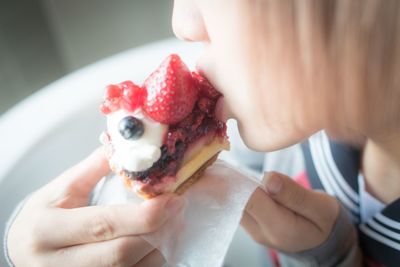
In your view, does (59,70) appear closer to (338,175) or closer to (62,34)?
(62,34)

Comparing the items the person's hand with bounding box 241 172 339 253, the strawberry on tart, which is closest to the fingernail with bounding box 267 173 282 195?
the person's hand with bounding box 241 172 339 253

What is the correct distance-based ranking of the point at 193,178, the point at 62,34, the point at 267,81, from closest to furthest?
the point at 267,81, the point at 193,178, the point at 62,34

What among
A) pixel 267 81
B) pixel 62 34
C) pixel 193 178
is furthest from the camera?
pixel 62 34

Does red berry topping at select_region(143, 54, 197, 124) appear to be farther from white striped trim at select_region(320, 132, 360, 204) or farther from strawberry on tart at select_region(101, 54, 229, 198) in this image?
white striped trim at select_region(320, 132, 360, 204)

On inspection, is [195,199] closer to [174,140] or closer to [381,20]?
[174,140]

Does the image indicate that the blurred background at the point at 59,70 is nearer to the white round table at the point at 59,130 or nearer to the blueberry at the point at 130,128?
the white round table at the point at 59,130

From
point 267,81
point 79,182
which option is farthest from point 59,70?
point 267,81

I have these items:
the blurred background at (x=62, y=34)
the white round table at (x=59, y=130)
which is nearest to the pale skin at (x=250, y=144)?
the white round table at (x=59, y=130)
